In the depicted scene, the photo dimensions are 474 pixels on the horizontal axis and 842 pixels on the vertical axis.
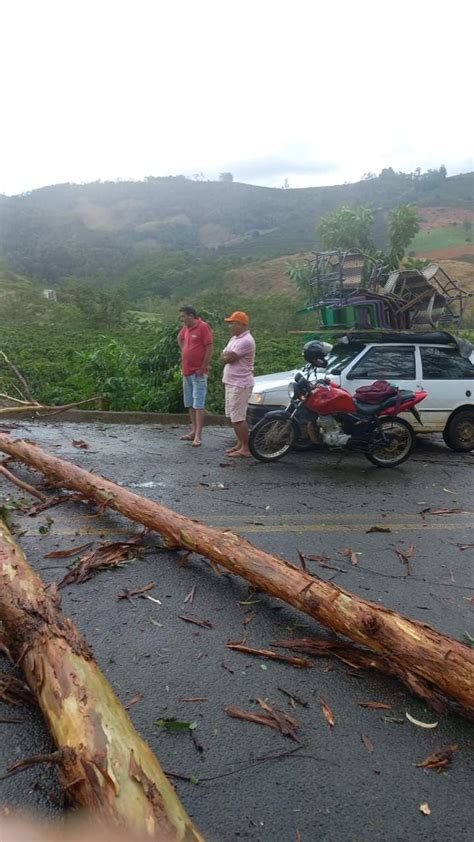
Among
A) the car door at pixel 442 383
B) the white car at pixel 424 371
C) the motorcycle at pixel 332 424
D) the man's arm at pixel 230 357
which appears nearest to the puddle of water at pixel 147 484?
the motorcycle at pixel 332 424

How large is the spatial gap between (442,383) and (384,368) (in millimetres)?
891

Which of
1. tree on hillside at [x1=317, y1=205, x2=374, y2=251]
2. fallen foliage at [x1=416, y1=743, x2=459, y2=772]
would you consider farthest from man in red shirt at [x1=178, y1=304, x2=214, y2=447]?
tree on hillside at [x1=317, y1=205, x2=374, y2=251]

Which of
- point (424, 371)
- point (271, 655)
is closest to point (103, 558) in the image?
point (271, 655)

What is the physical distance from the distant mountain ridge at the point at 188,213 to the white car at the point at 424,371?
67.2 m

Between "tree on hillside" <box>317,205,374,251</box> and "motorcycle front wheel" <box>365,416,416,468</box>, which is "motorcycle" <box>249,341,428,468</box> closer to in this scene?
"motorcycle front wheel" <box>365,416,416,468</box>

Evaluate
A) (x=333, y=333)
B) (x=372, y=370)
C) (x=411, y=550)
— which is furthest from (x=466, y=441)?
(x=411, y=550)

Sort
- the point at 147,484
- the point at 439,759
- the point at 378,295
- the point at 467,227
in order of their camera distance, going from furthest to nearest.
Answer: the point at 467,227
the point at 378,295
the point at 147,484
the point at 439,759

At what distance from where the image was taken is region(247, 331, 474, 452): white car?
27.8 ft

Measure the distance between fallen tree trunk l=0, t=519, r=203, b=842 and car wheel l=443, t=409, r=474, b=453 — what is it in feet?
23.0

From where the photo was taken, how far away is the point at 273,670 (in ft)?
9.86

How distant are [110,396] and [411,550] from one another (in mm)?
7331

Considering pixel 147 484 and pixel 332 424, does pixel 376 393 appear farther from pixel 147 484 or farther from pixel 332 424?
pixel 147 484

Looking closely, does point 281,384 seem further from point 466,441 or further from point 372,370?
point 466,441

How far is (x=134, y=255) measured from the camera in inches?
3337
